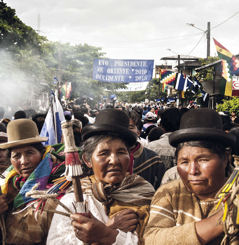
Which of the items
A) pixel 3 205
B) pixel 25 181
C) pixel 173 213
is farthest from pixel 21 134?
pixel 173 213

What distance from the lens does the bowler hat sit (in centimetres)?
289

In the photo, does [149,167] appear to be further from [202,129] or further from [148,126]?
[148,126]

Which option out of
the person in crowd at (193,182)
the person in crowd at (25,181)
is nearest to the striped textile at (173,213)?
the person in crowd at (193,182)

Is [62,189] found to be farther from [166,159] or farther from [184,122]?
[166,159]

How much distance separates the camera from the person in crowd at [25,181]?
8.20 feet

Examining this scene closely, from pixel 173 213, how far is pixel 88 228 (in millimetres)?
572

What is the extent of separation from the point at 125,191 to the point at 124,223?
0.84 ft

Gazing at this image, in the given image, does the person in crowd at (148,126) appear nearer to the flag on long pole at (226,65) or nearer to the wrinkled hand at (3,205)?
the flag on long pole at (226,65)

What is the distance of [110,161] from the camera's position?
220 centimetres

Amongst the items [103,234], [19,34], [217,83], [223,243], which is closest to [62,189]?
[103,234]

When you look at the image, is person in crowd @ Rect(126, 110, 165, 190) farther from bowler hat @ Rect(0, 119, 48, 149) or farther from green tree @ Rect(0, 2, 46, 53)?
green tree @ Rect(0, 2, 46, 53)

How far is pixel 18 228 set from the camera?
2527 mm

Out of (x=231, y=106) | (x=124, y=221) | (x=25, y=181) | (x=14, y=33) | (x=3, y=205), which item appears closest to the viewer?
(x=124, y=221)

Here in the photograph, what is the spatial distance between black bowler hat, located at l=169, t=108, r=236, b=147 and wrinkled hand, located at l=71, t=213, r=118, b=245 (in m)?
0.74
